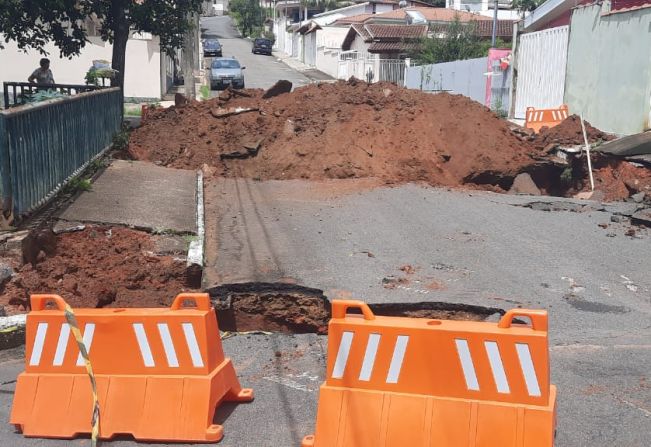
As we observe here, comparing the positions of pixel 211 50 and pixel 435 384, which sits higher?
pixel 211 50

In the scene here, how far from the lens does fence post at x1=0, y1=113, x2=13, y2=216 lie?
7.25 m

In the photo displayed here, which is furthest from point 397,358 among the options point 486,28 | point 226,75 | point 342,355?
point 486,28

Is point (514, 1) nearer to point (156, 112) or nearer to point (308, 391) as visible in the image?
point (156, 112)

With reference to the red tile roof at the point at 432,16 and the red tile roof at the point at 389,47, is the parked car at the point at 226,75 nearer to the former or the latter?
the red tile roof at the point at 389,47

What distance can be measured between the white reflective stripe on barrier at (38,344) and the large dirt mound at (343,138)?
1025 cm

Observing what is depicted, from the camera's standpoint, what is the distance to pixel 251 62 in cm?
6228

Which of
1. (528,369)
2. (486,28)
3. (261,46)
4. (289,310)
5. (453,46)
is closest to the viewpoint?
(528,369)

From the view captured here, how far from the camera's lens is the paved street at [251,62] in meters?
47.5

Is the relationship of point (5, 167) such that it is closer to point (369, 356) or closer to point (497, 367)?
point (369, 356)

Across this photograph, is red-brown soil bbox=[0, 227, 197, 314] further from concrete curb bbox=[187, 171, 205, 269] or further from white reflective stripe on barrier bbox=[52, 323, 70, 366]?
white reflective stripe on barrier bbox=[52, 323, 70, 366]

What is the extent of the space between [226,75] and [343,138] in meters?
26.8

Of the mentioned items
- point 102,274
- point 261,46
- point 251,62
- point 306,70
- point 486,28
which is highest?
point 486,28

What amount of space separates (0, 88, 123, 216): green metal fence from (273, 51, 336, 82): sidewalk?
3857cm

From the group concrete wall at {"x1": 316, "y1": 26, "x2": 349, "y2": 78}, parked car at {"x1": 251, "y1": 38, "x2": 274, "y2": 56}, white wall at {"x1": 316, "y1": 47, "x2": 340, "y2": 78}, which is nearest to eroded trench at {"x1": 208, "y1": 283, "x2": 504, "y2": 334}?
white wall at {"x1": 316, "y1": 47, "x2": 340, "y2": 78}
